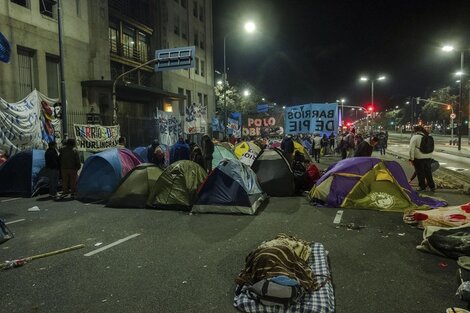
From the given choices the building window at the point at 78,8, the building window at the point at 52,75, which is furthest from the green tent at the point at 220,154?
the building window at the point at 78,8

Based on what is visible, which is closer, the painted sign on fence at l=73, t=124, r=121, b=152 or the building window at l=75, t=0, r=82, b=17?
the painted sign on fence at l=73, t=124, r=121, b=152

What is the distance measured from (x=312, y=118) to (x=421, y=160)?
24.6ft

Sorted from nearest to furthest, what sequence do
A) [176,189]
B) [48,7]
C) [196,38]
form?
[176,189], [48,7], [196,38]

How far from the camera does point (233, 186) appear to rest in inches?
337

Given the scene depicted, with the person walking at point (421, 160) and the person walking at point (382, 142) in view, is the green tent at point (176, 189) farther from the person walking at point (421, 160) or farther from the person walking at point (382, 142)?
the person walking at point (382, 142)

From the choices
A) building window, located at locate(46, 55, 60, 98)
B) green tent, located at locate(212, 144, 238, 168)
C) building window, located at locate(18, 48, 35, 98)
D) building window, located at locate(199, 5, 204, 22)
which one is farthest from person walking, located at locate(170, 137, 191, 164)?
building window, located at locate(199, 5, 204, 22)

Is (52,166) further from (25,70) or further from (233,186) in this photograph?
(25,70)

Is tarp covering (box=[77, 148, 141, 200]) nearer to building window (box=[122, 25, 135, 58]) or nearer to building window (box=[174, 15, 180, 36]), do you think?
building window (box=[122, 25, 135, 58])

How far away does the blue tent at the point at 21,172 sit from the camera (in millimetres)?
11438

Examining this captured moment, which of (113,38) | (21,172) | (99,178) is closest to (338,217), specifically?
(99,178)

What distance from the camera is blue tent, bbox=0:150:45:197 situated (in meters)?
11.4

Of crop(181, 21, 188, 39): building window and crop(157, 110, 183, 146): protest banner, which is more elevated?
crop(181, 21, 188, 39): building window

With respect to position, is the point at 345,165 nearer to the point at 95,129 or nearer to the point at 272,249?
the point at 272,249

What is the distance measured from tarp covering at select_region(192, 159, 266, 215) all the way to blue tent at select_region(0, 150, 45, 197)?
613 cm
